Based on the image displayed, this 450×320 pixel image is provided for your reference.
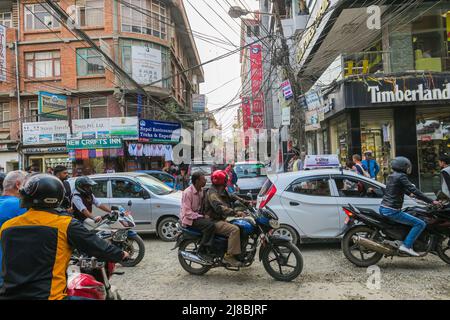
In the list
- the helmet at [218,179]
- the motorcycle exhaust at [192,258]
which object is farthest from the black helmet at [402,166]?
the motorcycle exhaust at [192,258]

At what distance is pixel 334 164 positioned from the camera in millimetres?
10633

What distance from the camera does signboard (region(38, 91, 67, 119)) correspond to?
18.8m

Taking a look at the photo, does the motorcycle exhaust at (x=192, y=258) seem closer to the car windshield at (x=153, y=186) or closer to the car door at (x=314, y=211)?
the car door at (x=314, y=211)

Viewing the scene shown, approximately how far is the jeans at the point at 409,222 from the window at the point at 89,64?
20067 mm

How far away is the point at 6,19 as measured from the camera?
900 inches

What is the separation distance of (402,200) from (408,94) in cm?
790

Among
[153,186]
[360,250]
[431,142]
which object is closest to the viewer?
[360,250]

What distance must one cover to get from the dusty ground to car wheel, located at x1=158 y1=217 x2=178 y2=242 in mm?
1890

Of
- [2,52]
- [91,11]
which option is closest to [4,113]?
[2,52]

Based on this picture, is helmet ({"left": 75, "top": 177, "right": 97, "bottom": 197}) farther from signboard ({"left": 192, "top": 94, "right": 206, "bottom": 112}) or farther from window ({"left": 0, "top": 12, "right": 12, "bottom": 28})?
signboard ({"left": 192, "top": 94, "right": 206, "bottom": 112})

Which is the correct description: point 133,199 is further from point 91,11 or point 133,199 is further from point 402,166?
point 91,11

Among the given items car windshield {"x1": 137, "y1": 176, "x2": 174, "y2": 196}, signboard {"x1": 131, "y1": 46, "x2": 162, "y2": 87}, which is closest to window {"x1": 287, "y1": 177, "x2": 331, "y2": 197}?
car windshield {"x1": 137, "y1": 176, "x2": 174, "y2": 196}
